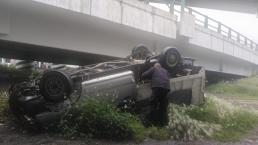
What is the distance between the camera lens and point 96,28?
16.9 m

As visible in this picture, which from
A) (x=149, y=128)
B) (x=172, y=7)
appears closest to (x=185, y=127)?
(x=149, y=128)

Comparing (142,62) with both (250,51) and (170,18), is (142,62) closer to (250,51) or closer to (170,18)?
(170,18)

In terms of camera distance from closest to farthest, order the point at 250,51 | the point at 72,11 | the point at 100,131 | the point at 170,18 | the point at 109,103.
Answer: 1. the point at 100,131
2. the point at 109,103
3. the point at 72,11
4. the point at 170,18
5. the point at 250,51

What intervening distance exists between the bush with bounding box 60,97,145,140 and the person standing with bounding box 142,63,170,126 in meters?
1.04

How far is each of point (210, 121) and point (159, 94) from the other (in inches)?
95.0

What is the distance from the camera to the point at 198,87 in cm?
Result: 1180

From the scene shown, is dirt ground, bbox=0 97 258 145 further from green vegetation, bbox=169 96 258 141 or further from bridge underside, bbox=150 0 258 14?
bridge underside, bbox=150 0 258 14

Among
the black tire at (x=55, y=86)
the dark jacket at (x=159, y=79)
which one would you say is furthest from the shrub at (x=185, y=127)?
the black tire at (x=55, y=86)

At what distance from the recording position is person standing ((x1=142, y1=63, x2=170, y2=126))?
9609 mm

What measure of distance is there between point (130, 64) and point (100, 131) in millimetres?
2720

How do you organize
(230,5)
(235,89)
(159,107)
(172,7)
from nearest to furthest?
(159,107), (172,7), (235,89), (230,5)

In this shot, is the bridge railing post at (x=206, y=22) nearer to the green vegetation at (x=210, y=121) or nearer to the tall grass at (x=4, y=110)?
the green vegetation at (x=210, y=121)

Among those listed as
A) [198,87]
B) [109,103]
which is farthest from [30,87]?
[198,87]

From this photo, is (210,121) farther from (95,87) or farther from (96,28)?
(96,28)
